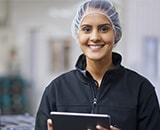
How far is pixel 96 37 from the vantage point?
52.8 inches

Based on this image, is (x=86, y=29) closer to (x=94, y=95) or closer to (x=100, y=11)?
(x=100, y=11)

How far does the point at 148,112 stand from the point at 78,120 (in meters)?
0.27

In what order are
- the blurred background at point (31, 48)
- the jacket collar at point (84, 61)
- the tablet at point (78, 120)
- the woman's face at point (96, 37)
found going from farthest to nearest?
the blurred background at point (31, 48) → the jacket collar at point (84, 61) → the woman's face at point (96, 37) → the tablet at point (78, 120)

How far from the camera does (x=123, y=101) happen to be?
4.58ft

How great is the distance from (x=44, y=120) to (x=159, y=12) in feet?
6.25

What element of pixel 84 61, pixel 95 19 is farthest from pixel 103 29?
pixel 84 61

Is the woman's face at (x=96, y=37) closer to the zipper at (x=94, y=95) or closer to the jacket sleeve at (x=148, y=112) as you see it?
the zipper at (x=94, y=95)

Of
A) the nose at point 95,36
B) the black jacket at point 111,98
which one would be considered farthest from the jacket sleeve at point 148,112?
the nose at point 95,36

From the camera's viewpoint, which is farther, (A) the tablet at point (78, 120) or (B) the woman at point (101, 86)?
(B) the woman at point (101, 86)

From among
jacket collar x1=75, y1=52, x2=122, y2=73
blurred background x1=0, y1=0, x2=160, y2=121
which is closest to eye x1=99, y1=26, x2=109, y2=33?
jacket collar x1=75, y1=52, x2=122, y2=73

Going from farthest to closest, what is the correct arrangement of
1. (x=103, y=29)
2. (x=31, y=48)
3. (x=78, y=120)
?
(x=31, y=48), (x=103, y=29), (x=78, y=120)

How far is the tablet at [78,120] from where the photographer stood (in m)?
1.24

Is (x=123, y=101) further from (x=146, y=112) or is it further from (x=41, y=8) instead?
(x=41, y=8)

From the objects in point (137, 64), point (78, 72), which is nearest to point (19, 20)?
point (137, 64)
